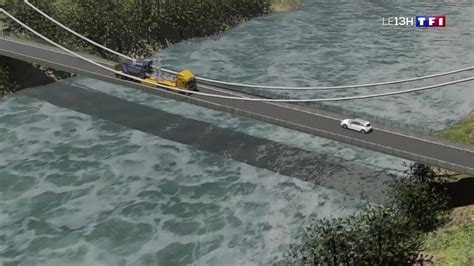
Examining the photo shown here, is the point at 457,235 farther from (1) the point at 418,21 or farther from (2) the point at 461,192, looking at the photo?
(1) the point at 418,21

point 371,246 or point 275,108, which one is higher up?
point 275,108

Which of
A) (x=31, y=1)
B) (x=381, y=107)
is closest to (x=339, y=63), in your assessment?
(x=381, y=107)

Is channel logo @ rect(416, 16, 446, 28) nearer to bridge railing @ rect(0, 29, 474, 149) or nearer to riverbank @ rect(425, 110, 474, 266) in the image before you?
bridge railing @ rect(0, 29, 474, 149)

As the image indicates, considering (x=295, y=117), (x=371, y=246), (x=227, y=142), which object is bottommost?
(x=227, y=142)

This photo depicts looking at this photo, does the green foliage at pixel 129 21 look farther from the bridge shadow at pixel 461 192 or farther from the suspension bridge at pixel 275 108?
the bridge shadow at pixel 461 192

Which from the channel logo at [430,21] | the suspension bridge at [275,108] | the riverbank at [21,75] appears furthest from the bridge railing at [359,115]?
the channel logo at [430,21]

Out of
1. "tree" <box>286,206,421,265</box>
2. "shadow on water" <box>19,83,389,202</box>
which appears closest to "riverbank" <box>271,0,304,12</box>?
"shadow on water" <box>19,83,389,202</box>

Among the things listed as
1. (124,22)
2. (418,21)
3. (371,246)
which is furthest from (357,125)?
(418,21)

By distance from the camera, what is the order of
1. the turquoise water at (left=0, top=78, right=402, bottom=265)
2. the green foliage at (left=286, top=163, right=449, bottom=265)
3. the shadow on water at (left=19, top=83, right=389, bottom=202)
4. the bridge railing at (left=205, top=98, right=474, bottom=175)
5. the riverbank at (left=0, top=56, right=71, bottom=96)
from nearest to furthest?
the green foliage at (left=286, top=163, right=449, bottom=265) → the bridge railing at (left=205, top=98, right=474, bottom=175) → the turquoise water at (left=0, top=78, right=402, bottom=265) → the shadow on water at (left=19, top=83, right=389, bottom=202) → the riverbank at (left=0, top=56, right=71, bottom=96)
